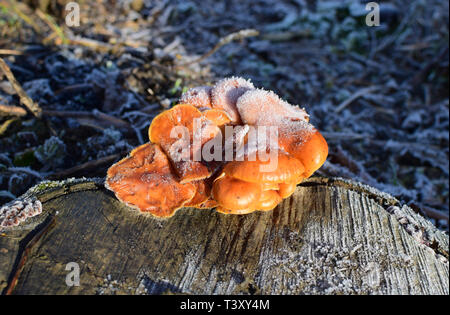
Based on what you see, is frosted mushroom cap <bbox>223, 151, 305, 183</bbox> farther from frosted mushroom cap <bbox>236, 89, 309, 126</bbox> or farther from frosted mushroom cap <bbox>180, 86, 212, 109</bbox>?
frosted mushroom cap <bbox>180, 86, 212, 109</bbox>

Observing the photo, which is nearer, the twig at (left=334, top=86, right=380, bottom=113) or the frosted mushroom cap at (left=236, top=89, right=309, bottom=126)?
the frosted mushroom cap at (left=236, top=89, right=309, bottom=126)

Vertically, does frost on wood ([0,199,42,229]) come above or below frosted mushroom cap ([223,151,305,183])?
below

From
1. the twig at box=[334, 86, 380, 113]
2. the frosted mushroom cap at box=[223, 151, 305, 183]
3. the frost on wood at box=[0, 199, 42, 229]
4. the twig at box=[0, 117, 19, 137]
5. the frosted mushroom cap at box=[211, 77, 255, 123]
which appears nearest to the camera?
the frosted mushroom cap at box=[223, 151, 305, 183]

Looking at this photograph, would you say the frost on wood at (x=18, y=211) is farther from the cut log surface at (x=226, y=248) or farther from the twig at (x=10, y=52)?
the twig at (x=10, y=52)

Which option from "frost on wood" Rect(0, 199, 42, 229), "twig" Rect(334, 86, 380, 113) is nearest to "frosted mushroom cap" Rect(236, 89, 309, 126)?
"frost on wood" Rect(0, 199, 42, 229)

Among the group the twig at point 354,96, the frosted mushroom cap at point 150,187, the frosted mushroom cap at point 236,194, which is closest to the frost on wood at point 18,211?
the frosted mushroom cap at point 150,187

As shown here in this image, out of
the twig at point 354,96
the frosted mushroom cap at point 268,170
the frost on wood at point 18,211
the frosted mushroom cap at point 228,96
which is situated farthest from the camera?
the twig at point 354,96
